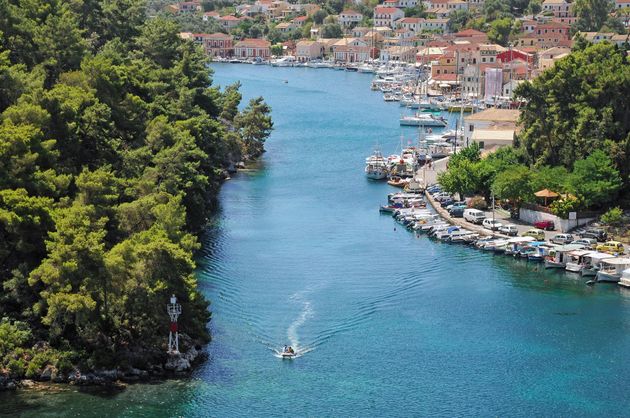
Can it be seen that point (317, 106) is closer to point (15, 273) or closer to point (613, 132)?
point (613, 132)

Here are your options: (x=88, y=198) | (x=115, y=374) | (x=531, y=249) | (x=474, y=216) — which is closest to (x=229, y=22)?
(x=474, y=216)

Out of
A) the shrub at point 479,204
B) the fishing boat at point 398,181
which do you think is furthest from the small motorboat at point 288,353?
the fishing boat at point 398,181

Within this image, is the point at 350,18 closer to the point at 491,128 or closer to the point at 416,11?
the point at 416,11

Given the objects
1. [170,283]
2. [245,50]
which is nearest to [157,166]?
[170,283]

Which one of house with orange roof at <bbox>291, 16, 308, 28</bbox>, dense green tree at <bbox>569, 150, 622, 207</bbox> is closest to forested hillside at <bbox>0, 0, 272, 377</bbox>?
dense green tree at <bbox>569, 150, 622, 207</bbox>

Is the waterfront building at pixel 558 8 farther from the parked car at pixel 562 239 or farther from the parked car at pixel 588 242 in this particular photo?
the parked car at pixel 588 242
